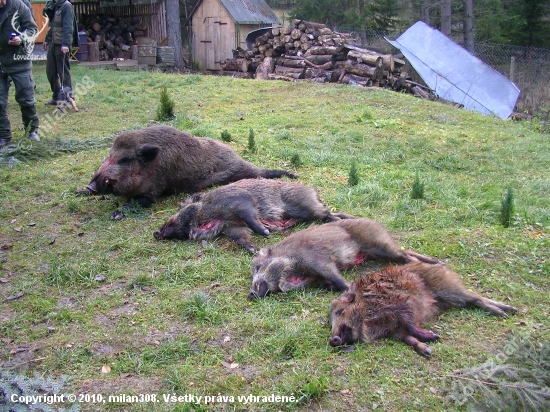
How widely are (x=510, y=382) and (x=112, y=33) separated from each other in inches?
978

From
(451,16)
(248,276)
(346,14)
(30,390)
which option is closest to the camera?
(30,390)

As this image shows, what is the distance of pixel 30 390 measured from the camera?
313 centimetres

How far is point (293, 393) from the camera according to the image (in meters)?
3.35

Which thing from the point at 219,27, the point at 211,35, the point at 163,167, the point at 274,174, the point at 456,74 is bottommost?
the point at 274,174

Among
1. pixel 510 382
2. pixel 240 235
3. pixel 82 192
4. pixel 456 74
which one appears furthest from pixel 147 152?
pixel 456 74

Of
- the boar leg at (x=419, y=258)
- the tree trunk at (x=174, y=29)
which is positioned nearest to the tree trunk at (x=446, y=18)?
the tree trunk at (x=174, y=29)

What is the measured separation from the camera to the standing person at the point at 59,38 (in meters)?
11.0

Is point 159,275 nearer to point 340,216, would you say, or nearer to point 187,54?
point 340,216

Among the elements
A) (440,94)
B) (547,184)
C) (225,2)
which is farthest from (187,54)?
(547,184)

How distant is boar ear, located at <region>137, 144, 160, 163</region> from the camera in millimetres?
6684

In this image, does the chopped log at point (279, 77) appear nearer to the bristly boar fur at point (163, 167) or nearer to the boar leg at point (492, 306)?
the bristly boar fur at point (163, 167)

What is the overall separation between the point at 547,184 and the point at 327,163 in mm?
3206

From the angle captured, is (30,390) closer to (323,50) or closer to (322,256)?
(322,256)

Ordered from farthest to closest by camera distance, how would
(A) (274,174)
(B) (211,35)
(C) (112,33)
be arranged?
(B) (211,35)
(C) (112,33)
(A) (274,174)
